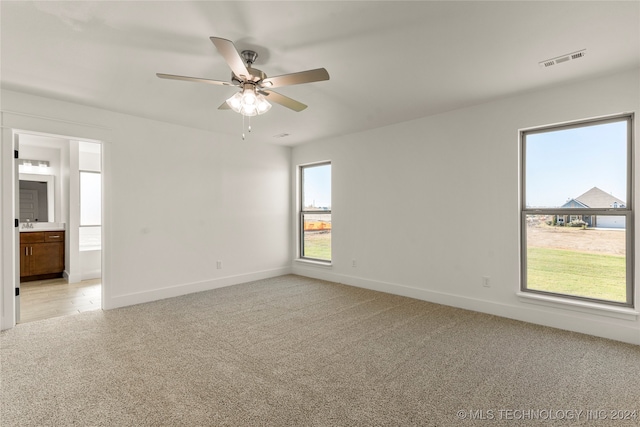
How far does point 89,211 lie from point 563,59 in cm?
743

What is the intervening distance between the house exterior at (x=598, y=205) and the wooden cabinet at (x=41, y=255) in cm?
778

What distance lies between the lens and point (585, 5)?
1.98 metres

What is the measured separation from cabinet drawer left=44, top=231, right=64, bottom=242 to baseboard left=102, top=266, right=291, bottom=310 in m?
2.77

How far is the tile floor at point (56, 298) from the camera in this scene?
3.79m

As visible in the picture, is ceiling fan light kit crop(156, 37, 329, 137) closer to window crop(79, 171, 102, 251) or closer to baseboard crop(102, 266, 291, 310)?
baseboard crop(102, 266, 291, 310)

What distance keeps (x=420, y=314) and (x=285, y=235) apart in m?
3.12

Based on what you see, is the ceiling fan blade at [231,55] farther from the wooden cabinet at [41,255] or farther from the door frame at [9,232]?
the wooden cabinet at [41,255]

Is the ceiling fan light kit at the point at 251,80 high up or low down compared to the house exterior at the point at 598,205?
up

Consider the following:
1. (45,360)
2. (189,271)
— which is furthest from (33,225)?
(45,360)

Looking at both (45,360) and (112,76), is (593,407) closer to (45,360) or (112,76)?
(45,360)

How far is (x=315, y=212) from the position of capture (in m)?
5.91

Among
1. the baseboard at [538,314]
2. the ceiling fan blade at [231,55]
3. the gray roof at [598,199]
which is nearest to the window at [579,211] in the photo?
the gray roof at [598,199]

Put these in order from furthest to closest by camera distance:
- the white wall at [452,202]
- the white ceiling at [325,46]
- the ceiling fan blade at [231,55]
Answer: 1. the white wall at [452,202]
2. the white ceiling at [325,46]
3. the ceiling fan blade at [231,55]

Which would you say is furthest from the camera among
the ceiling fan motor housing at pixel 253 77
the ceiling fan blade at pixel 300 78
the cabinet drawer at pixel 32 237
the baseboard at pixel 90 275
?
the baseboard at pixel 90 275
